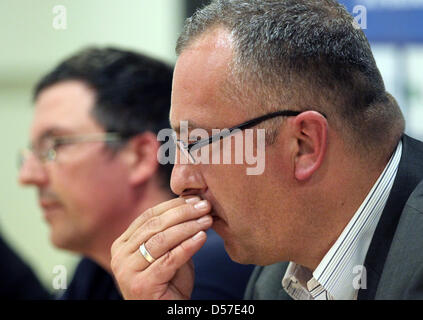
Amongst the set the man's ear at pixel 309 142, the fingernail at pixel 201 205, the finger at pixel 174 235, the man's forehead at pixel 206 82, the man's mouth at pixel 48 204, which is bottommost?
the man's mouth at pixel 48 204

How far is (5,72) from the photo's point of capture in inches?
187

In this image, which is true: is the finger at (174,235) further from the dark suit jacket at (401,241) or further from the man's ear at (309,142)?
the dark suit jacket at (401,241)

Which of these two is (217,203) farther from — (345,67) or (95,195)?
(95,195)

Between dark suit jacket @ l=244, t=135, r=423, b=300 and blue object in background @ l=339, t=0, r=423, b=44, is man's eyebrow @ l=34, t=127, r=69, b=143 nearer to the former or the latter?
dark suit jacket @ l=244, t=135, r=423, b=300

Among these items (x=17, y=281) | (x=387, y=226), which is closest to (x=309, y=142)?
(x=387, y=226)

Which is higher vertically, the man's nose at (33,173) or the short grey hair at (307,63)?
the short grey hair at (307,63)

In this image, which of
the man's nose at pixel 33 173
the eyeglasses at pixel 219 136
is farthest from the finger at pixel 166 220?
the man's nose at pixel 33 173

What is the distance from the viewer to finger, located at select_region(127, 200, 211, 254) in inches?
60.0

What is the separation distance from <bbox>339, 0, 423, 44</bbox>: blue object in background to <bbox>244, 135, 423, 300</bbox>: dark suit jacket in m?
2.28

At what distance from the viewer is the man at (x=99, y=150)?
2.40 m

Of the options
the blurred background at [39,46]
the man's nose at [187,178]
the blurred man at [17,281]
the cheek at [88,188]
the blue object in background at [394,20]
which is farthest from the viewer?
the blurred background at [39,46]

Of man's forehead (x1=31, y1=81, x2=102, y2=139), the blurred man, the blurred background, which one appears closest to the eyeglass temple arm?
man's forehead (x1=31, y1=81, x2=102, y2=139)

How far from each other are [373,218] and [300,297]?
0.34m
